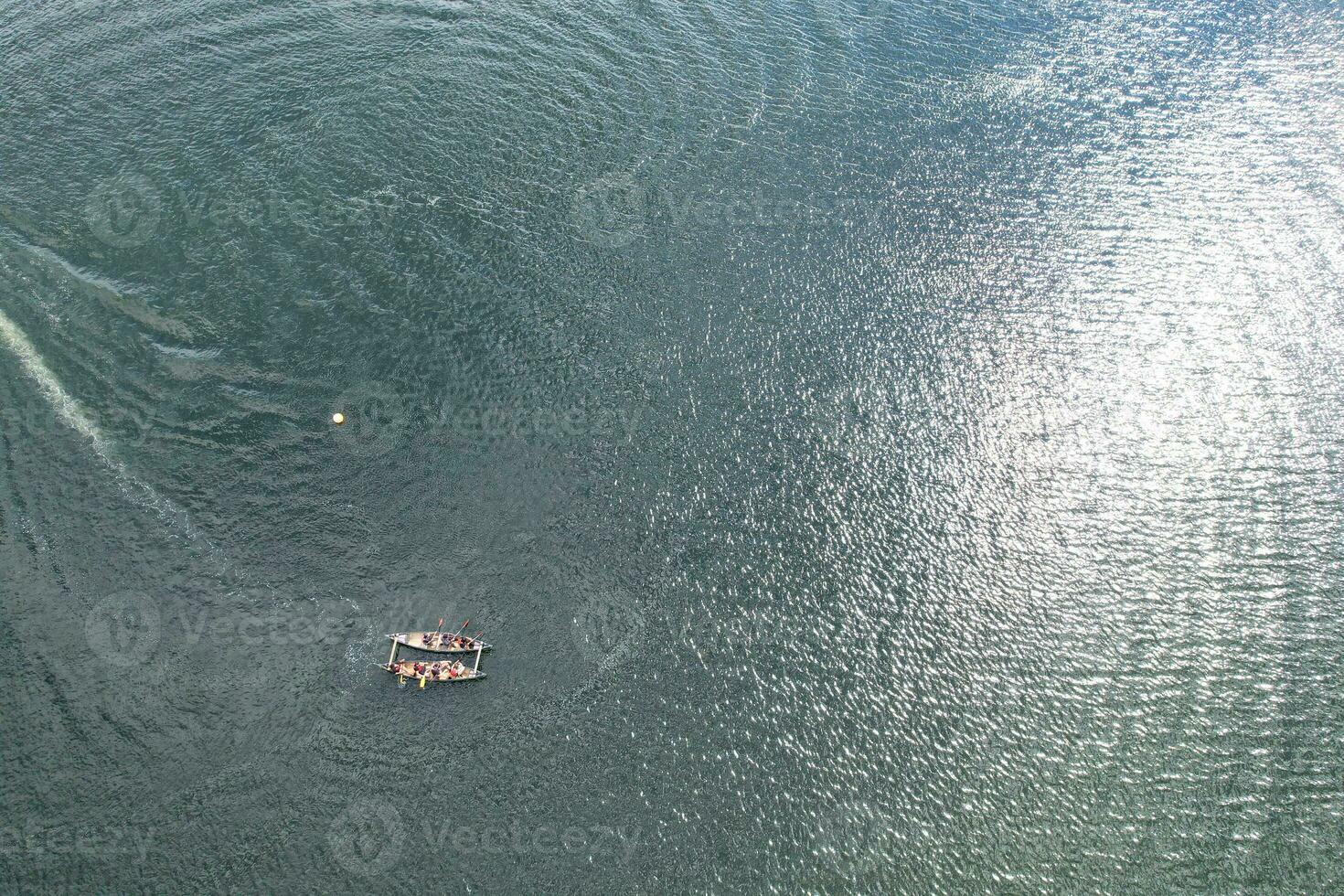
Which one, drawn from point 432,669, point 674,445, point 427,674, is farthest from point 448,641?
point 674,445

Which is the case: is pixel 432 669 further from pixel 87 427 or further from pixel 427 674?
pixel 87 427

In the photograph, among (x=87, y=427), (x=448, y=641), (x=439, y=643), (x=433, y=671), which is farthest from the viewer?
(x=87, y=427)

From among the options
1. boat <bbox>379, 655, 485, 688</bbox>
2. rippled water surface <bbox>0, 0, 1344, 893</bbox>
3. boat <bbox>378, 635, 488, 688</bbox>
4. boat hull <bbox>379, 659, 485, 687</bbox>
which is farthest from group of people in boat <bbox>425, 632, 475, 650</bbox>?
rippled water surface <bbox>0, 0, 1344, 893</bbox>

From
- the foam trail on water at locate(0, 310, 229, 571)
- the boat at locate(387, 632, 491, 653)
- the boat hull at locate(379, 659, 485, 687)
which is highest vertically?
the foam trail on water at locate(0, 310, 229, 571)

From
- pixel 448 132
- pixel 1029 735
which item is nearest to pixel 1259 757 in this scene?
pixel 1029 735

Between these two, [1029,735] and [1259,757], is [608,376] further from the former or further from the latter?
[1259,757]

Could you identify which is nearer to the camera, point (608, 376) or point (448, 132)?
point (608, 376)

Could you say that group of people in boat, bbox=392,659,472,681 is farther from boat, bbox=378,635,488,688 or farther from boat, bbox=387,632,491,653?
boat, bbox=387,632,491,653
